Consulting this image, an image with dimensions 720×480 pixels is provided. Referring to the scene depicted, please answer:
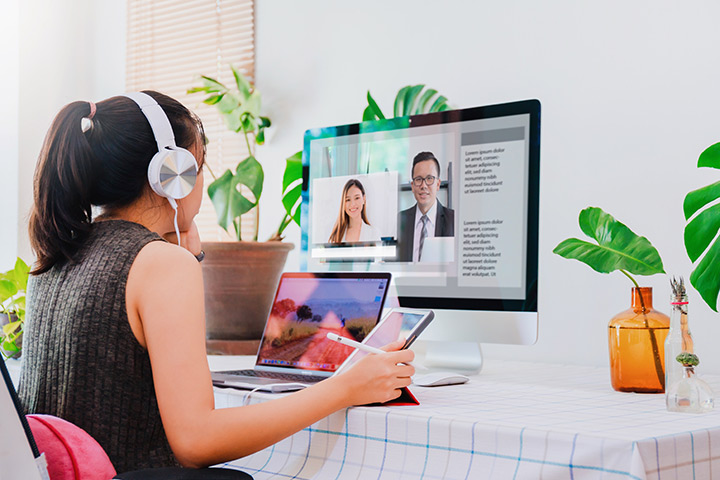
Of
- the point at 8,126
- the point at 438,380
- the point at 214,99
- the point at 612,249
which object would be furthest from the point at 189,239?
the point at 8,126

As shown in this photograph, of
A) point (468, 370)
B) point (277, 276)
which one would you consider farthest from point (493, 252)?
point (277, 276)

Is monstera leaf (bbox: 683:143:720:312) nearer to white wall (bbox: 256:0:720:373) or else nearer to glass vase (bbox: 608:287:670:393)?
glass vase (bbox: 608:287:670:393)

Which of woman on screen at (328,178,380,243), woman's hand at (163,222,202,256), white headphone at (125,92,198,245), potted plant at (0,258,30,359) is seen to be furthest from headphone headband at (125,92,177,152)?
potted plant at (0,258,30,359)

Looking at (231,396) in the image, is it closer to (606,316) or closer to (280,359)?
(280,359)

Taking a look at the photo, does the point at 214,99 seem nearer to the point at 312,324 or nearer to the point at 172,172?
the point at 312,324

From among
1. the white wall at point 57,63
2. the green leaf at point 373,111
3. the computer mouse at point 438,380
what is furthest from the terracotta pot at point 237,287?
the white wall at point 57,63

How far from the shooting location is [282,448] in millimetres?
1047

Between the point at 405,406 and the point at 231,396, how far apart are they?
0.30 m

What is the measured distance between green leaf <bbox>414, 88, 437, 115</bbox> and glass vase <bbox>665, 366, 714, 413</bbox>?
1.11 meters

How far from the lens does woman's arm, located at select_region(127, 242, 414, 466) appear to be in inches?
34.4

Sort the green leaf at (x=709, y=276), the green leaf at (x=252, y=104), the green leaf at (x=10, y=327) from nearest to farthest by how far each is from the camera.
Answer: the green leaf at (x=709, y=276) < the green leaf at (x=10, y=327) < the green leaf at (x=252, y=104)

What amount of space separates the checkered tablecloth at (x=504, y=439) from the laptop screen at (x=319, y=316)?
0.17 metres

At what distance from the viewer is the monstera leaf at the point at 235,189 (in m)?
1.91

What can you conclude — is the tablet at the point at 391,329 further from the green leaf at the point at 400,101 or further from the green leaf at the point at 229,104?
the green leaf at the point at 229,104
